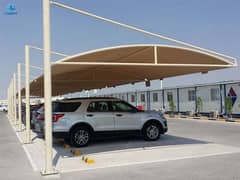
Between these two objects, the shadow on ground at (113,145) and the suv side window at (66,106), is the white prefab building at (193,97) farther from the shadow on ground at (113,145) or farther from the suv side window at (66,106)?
the suv side window at (66,106)

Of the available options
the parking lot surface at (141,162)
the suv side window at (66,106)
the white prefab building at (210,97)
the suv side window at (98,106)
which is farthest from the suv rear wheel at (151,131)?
the white prefab building at (210,97)

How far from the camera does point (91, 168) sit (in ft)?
26.9

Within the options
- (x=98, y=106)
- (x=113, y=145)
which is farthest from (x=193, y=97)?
(x=113, y=145)

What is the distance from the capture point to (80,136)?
1191cm

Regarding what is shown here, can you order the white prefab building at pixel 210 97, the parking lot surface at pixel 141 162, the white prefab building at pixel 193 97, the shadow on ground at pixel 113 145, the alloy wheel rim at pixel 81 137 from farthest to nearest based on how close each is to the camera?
the white prefab building at pixel 210 97
the white prefab building at pixel 193 97
the alloy wheel rim at pixel 81 137
the shadow on ground at pixel 113 145
the parking lot surface at pixel 141 162

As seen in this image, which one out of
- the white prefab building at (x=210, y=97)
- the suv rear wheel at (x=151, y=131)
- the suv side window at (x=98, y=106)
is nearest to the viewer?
the suv side window at (x=98, y=106)

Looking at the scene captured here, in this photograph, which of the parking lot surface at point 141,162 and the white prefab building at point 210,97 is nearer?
the parking lot surface at point 141,162

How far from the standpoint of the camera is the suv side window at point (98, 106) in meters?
12.2

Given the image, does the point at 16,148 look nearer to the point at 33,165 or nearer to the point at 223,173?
the point at 33,165

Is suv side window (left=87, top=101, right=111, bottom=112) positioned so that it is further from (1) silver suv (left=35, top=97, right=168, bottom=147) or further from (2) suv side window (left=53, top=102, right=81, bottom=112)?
(2) suv side window (left=53, top=102, right=81, bottom=112)

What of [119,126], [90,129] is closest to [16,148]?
[90,129]

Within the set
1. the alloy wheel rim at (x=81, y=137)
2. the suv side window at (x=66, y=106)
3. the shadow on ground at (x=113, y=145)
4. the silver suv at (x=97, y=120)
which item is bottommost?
the shadow on ground at (x=113, y=145)

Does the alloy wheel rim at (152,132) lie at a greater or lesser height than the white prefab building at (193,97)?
lesser

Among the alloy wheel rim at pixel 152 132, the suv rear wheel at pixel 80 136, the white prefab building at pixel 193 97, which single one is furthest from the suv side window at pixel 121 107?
the white prefab building at pixel 193 97
